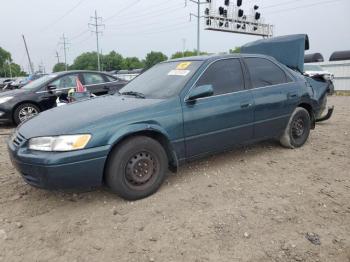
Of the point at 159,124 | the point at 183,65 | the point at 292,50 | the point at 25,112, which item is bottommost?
the point at 25,112

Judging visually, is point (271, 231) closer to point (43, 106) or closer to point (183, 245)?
point (183, 245)

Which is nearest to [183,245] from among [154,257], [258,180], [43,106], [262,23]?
[154,257]

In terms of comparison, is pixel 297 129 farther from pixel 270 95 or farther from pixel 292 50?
pixel 292 50

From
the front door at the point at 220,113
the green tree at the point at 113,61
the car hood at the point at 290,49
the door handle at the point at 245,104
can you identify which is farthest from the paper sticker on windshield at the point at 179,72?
the green tree at the point at 113,61

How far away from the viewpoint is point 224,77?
4.30m

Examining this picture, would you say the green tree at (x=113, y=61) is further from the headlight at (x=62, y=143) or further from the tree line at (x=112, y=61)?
the headlight at (x=62, y=143)

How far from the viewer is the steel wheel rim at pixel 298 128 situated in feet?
17.0

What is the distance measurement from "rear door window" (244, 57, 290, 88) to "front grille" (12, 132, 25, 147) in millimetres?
2964

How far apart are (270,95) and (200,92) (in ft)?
4.58

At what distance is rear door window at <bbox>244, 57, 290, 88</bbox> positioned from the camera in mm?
4598

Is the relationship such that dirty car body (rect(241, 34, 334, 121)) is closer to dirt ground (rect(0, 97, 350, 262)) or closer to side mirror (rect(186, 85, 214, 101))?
dirt ground (rect(0, 97, 350, 262))

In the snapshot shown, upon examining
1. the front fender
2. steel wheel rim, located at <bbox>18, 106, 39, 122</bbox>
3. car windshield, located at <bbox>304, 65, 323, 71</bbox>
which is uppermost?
car windshield, located at <bbox>304, 65, 323, 71</bbox>

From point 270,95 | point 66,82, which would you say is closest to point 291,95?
point 270,95

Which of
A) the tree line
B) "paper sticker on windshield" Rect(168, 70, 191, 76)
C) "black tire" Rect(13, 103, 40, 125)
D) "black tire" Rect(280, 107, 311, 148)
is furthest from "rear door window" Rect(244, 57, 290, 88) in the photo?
the tree line
